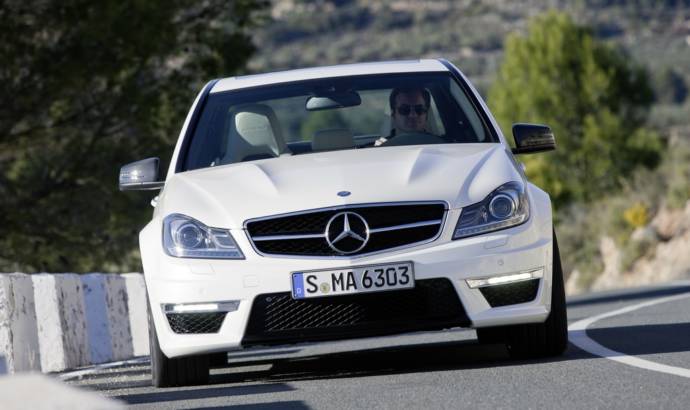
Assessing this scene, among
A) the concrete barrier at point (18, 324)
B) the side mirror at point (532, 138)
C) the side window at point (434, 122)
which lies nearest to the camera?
the side mirror at point (532, 138)

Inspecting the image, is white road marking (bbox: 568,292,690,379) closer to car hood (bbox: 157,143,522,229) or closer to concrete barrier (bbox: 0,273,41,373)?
car hood (bbox: 157,143,522,229)

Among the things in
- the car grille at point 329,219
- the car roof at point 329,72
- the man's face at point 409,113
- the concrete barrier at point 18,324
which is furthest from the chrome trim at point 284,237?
the concrete barrier at point 18,324

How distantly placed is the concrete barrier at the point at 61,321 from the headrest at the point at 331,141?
9.56ft

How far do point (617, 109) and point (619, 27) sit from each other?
225 feet

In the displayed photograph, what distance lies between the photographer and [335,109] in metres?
8.90

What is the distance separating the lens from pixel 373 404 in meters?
6.26

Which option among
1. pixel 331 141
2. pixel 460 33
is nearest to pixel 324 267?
pixel 331 141

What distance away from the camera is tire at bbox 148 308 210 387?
7.73 meters

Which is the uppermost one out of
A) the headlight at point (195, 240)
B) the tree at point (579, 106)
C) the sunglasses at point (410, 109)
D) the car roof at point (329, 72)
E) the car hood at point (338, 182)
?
the car roof at point (329, 72)

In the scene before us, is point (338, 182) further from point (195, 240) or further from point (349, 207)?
point (195, 240)

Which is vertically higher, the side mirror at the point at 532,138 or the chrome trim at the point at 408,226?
the side mirror at the point at 532,138

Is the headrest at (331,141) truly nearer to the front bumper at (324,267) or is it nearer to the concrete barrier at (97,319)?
the front bumper at (324,267)

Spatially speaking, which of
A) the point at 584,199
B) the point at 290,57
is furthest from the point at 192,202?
the point at 290,57

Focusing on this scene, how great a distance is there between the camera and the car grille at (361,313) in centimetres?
723
